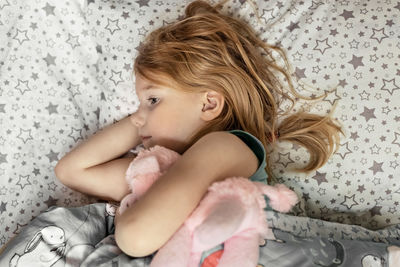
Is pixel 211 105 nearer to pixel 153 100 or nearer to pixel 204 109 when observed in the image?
pixel 204 109

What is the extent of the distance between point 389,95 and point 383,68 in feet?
0.24

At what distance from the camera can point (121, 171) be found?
3.80 feet

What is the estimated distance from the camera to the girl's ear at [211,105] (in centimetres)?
107

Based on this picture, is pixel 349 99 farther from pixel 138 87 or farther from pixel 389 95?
pixel 138 87

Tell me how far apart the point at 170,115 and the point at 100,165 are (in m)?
0.27

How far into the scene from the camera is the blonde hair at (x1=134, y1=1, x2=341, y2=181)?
108 centimetres

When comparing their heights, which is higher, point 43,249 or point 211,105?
point 211,105

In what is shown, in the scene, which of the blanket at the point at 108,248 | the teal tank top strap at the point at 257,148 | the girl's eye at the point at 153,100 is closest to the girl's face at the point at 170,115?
the girl's eye at the point at 153,100

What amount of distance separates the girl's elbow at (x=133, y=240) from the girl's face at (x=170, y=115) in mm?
293

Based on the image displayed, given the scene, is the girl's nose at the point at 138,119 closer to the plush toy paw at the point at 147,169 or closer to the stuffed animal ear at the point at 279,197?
the plush toy paw at the point at 147,169

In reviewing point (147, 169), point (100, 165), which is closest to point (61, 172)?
point (100, 165)

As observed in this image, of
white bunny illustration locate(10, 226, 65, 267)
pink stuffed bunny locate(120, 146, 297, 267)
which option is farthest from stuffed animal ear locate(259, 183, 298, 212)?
white bunny illustration locate(10, 226, 65, 267)

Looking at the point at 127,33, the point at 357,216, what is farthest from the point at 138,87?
the point at 357,216

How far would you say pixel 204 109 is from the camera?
3.54 feet
